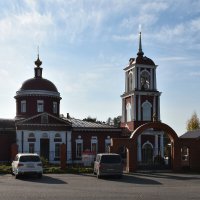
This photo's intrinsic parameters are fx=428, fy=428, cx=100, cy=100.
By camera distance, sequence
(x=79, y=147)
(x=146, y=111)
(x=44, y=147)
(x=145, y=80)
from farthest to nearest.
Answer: (x=145, y=80) → (x=146, y=111) → (x=79, y=147) → (x=44, y=147)

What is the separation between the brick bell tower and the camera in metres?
50.6

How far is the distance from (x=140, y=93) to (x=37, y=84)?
1260cm

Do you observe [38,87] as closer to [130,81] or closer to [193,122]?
[130,81]

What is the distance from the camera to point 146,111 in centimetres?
5150

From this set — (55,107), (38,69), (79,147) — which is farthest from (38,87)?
(79,147)

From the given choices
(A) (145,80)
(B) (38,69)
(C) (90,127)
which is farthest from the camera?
(B) (38,69)

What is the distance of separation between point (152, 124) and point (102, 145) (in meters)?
16.4

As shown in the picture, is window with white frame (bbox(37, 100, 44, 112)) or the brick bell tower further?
window with white frame (bbox(37, 100, 44, 112))

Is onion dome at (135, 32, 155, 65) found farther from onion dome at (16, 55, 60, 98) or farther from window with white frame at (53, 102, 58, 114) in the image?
window with white frame at (53, 102, 58, 114)

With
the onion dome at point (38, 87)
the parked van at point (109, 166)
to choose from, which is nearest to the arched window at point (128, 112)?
the onion dome at point (38, 87)

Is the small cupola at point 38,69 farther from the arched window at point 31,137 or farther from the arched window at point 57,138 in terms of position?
the arched window at point 31,137

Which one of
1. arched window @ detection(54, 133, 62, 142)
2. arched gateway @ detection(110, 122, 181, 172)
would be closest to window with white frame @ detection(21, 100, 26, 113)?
arched window @ detection(54, 133, 62, 142)

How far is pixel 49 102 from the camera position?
52.5 meters

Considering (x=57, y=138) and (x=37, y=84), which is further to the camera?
(x=37, y=84)
